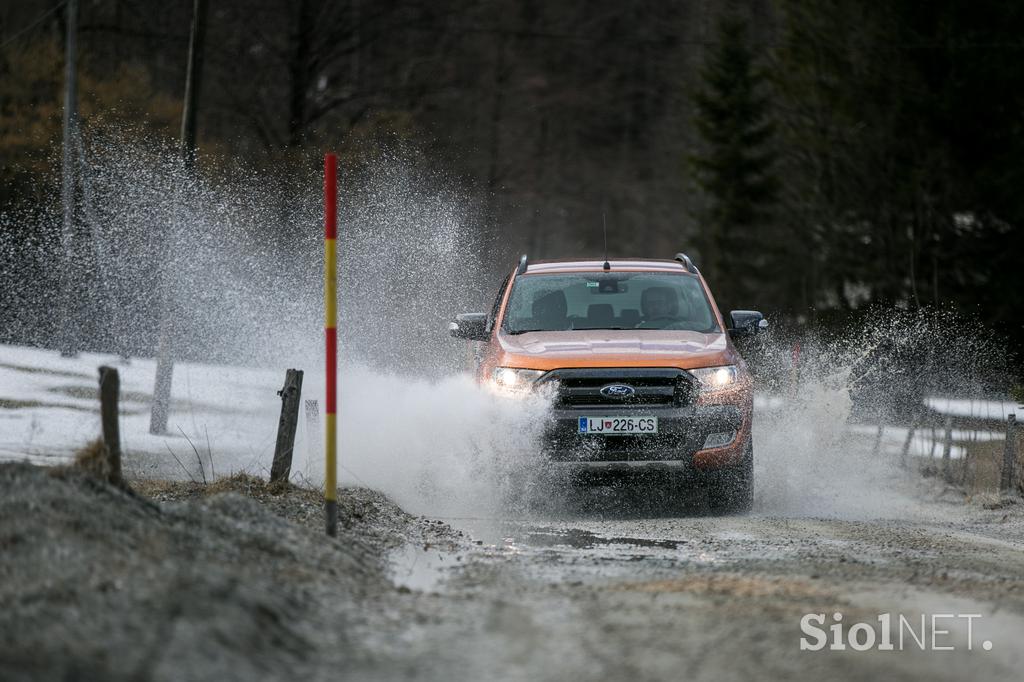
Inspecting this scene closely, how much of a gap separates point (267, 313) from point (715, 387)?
51.3 feet

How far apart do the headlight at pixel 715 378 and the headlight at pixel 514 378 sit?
3.81 ft

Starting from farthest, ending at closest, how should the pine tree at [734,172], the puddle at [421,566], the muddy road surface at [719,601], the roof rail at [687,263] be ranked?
the pine tree at [734,172]
the roof rail at [687,263]
the puddle at [421,566]
the muddy road surface at [719,601]

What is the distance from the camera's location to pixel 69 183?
86.7ft

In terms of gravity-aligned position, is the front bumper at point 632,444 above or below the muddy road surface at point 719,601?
above

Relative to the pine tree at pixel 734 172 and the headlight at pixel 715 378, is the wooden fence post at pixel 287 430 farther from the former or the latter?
the pine tree at pixel 734 172

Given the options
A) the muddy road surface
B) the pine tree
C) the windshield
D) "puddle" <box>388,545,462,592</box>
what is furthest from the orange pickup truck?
the pine tree

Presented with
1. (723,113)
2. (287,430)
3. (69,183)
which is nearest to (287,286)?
(69,183)

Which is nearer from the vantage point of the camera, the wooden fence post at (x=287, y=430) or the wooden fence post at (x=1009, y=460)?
the wooden fence post at (x=287, y=430)

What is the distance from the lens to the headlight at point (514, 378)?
35.3 ft

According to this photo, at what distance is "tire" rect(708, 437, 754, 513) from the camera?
35.6 feet

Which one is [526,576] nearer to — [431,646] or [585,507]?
[431,646]

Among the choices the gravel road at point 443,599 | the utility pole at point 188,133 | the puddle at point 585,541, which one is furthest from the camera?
the utility pole at point 188,133

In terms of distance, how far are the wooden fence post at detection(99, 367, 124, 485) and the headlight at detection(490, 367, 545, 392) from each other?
359cm

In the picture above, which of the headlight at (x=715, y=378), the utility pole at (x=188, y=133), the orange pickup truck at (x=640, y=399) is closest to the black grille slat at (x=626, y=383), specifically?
the orange pickup truck at (x=640, y=399)
